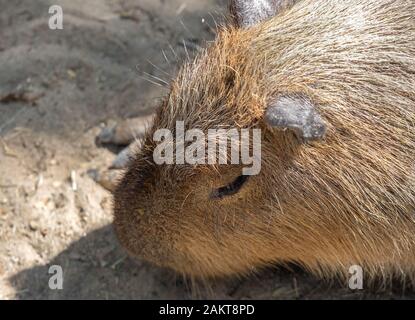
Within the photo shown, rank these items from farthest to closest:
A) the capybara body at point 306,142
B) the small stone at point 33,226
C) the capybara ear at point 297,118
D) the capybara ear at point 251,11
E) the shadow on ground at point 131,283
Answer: the small stone at point 33,226
the shadow on ground at point 131,283
the capybara ear at point 251,11
the capybara body at point 306,142
the capybara ear at point 297,118

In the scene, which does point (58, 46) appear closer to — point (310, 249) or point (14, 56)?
point (14, 56)

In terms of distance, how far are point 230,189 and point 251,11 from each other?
1.04 m

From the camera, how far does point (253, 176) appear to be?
350cm

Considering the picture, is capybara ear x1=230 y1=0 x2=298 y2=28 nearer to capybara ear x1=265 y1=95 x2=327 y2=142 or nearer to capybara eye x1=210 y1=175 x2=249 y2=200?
capybara ear x1=265 y1=95 x2=327 y2=142

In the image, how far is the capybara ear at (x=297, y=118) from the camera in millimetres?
3178

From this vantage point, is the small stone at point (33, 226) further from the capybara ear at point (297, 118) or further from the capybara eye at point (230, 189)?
the capybara ear at point (297, 118)

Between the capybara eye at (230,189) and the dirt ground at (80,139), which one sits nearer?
the capybara eye at (230,189)

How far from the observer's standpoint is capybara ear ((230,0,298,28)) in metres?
3.78

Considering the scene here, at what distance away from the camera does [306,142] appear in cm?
340

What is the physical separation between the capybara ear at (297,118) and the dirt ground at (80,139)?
1141mm

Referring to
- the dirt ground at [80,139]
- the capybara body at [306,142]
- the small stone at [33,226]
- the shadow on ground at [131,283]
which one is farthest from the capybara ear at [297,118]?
the small stone at [33,226]

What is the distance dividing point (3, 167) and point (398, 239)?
281 centimetres

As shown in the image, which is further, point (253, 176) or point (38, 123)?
point (38, 123)
